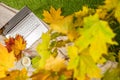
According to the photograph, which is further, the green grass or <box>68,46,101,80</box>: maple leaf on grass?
the green grass

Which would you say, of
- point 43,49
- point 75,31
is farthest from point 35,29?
point 75,31

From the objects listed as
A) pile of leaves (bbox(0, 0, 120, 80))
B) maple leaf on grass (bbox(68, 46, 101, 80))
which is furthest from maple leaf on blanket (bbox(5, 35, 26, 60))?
maple leaf on grass (bbox(68, 46, 101, 80))

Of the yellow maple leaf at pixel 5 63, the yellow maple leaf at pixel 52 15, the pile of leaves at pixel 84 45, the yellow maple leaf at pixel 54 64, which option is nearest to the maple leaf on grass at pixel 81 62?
the pile of leaves at pixel 84 45

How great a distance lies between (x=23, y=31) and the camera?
1795mm

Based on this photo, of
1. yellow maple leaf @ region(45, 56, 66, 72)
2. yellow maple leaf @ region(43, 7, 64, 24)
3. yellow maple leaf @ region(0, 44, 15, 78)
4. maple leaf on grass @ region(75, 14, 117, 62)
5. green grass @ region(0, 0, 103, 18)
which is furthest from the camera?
green grass @ region(0, 0, 103, 18)

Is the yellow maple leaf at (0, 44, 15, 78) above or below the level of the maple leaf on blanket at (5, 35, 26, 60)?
below

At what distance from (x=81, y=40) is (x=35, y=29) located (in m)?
0.90

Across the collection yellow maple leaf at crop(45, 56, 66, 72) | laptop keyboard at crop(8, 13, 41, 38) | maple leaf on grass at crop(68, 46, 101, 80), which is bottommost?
maple leaf on grass at crop(68, 46, 101, 80)

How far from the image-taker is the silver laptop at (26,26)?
5.78ft

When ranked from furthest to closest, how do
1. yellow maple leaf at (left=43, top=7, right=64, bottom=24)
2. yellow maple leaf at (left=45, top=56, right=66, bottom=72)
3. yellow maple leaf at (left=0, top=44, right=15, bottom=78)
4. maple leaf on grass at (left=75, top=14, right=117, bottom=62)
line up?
1. yellow maple leaf at (left=43, top=7, right=64, bottom=24)
2. yellow maple leaf at (left=0, top=44, right=15, bottom=78)
3. yellow maple leaf at (left=45, top=56, right=66, bottom=72)
4. maple leaf on grass at (left=75, top=14, right=117, bottom=62)

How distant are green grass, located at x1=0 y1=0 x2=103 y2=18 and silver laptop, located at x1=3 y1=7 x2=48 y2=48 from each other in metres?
0.09

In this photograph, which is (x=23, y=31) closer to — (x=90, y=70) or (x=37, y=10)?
(x=37, y=10)

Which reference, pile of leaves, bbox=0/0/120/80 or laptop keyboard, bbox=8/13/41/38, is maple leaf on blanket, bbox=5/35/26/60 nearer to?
laptop keyboard, bbox=8/13/41/38

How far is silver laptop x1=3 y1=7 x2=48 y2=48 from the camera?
1.76 meters
